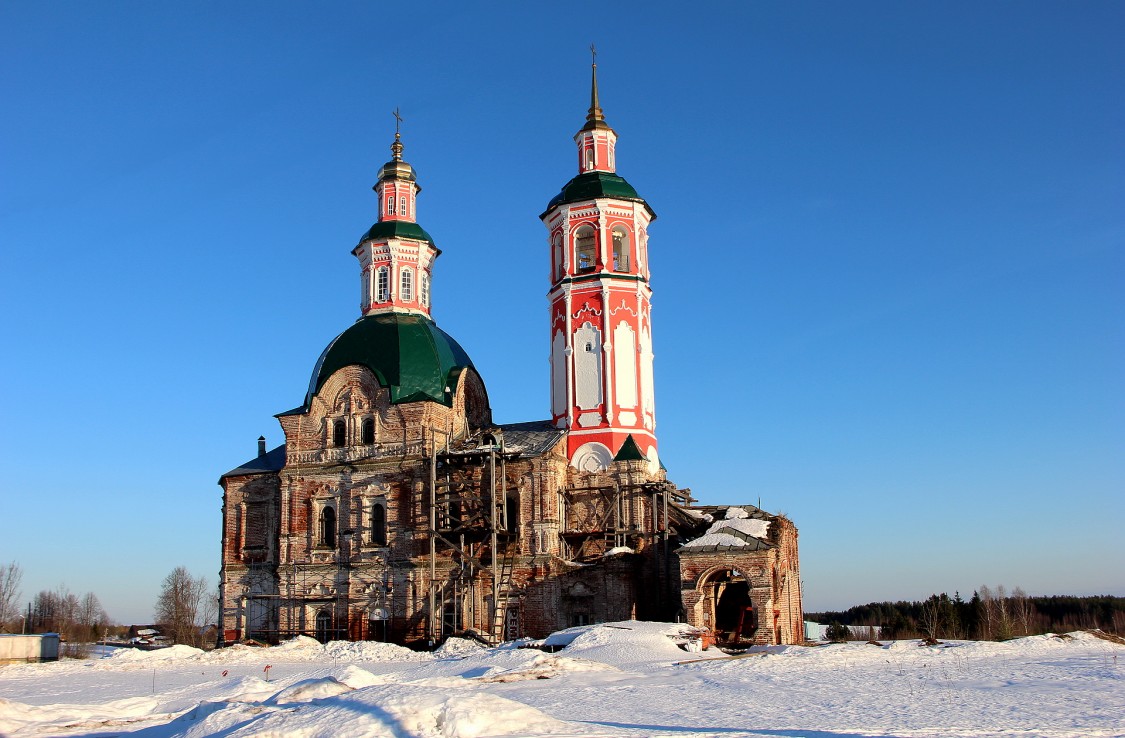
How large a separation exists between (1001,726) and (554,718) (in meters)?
5.26

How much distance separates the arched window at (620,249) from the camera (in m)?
36.3

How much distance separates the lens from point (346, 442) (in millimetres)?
34938

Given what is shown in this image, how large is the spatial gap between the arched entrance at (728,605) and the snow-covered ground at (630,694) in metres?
4.67

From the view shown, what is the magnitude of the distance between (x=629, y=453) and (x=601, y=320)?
4.70 m

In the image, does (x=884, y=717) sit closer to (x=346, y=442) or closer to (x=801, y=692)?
(x=801, y=692)

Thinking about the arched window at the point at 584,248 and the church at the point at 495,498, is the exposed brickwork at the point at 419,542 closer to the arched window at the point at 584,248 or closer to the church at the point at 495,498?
the church at the point at 495,498

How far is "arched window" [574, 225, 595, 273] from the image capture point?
3631 centimetres

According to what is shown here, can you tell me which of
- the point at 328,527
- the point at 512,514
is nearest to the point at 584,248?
the point at 512,514

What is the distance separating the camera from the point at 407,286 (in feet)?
127

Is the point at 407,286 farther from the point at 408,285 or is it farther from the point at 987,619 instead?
the point at 987,619

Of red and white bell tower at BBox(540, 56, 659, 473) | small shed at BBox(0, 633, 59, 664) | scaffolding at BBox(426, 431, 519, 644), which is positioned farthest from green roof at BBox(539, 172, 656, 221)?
small shed at BBox(0, 633, 59, 664)

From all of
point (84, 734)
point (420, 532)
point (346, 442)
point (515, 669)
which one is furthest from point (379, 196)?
point (84, 734)

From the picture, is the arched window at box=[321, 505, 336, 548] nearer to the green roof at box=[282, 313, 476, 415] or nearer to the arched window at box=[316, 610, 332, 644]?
the arched window at box=[316, 610, 332, 644]

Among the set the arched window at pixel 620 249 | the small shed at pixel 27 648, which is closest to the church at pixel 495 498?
the arched window at pixel 620 249
